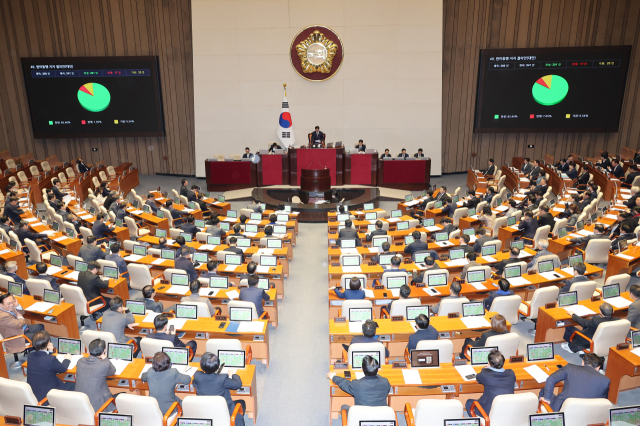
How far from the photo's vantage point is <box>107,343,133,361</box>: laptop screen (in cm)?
601

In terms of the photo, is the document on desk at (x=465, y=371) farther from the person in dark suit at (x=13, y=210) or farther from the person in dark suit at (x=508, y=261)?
the person in dark suit at (x=13, y=210)

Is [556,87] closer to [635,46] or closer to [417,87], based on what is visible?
[635,46]

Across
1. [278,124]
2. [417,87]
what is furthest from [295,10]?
[417,87]

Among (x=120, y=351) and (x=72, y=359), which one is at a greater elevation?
(x=120, y=351)

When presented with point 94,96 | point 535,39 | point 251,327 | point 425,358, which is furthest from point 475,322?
point 94,96

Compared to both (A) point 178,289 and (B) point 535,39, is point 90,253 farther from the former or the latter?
(B) point 535,39

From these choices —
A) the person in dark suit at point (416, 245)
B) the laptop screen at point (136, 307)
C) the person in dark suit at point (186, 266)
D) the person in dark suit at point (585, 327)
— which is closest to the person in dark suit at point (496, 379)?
the person in dark suit at point (585, 327)

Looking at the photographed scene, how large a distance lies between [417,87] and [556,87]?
19.6 ft

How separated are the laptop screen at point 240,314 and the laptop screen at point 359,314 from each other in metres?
1.57

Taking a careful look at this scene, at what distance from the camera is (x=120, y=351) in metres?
6.02

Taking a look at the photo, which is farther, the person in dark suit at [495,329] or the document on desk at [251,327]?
the document on desk at [251,327]

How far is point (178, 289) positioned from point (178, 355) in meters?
2.54

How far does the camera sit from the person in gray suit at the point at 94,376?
5.41m

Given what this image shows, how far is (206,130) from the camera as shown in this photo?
20.9m
